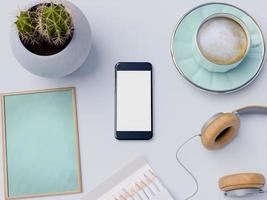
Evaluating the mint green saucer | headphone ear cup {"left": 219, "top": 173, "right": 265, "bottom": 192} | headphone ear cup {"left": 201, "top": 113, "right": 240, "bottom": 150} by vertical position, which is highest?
the mint green saucer

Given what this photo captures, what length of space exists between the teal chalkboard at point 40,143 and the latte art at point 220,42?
0.20m

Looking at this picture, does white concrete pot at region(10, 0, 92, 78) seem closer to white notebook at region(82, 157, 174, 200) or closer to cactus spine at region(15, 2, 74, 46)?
cactus spine at region(15, 2, 74, 46)

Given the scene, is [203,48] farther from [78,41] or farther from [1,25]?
[1,25]

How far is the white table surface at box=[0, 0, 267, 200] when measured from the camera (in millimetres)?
632

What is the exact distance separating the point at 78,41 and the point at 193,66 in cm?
18

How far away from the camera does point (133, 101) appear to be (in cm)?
64

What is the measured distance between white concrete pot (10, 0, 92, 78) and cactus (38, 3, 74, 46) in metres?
0.01

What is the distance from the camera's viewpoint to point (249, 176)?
0.58m

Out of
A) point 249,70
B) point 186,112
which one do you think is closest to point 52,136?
point 186,112

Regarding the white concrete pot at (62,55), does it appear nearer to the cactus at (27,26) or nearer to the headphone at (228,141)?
the cactus at (27,26)

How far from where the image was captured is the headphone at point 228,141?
1.92 ft

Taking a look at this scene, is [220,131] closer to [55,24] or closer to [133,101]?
[133,101]

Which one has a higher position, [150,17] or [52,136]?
[150,17]

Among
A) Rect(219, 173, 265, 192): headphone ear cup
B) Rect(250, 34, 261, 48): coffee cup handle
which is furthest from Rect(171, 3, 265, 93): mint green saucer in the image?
Rect(219, 173, 265, 192): headphone ear cup
